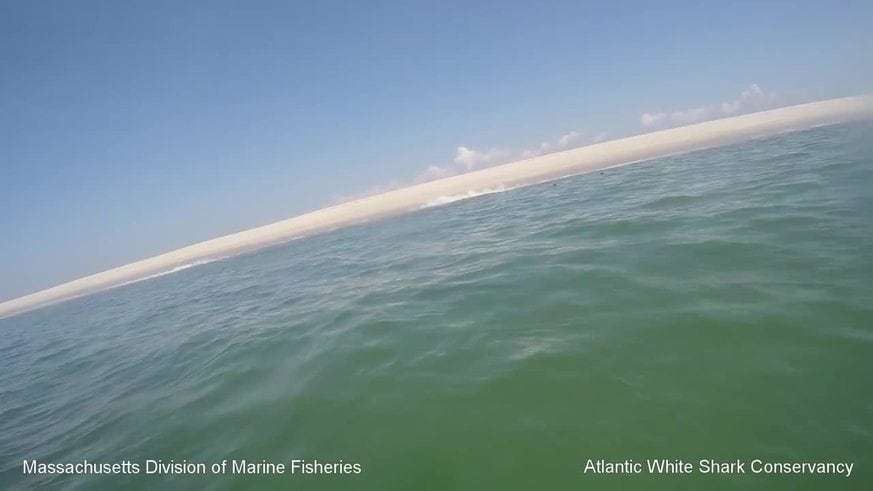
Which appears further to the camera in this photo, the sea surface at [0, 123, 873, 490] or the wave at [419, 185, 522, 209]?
the wave at [419, 185, 522, 209]

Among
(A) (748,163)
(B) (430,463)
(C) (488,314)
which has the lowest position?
(B) (430,463)

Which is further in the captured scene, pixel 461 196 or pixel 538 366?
pixel 461 196

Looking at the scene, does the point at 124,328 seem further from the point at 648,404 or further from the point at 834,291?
the point at 834,291

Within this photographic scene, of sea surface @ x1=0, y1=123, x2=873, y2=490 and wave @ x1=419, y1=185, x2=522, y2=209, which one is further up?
wave @ x1=419, y1=185, x2=522, y2=209

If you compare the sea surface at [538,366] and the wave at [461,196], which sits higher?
the wave at [461,196]

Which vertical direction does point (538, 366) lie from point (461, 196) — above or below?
below

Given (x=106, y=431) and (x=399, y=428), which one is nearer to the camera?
(x=399, y=428)

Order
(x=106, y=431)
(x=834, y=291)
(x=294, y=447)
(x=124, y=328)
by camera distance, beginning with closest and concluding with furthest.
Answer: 1. (x=294, y=447)
2. (x=834, y=291)
3. (x=106, y=431)
4. (x=124, y=328)

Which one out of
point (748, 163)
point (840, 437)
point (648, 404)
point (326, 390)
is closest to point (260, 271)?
point (326, 390)
